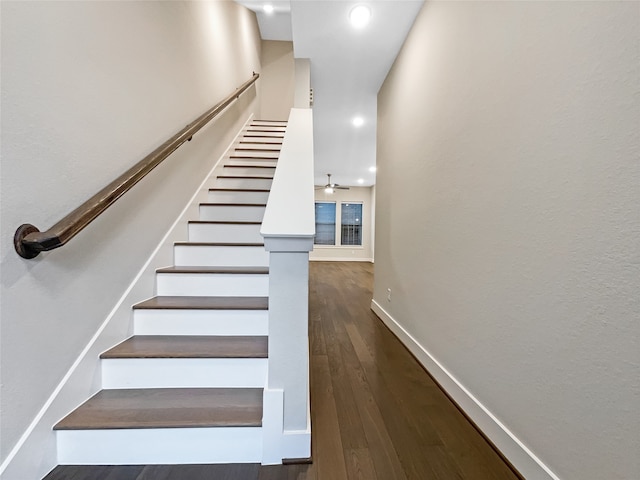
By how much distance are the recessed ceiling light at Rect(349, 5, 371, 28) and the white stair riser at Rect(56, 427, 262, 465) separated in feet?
9.17

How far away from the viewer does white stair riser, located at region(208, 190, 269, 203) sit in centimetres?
278

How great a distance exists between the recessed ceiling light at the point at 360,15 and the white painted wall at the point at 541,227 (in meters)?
0.55

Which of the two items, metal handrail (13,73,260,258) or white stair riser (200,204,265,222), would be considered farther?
white stair riser (200,204,265,222)

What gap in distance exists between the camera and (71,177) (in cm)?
123

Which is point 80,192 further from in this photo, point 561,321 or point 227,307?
point 561,321

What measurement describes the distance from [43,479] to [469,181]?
2.24 meters

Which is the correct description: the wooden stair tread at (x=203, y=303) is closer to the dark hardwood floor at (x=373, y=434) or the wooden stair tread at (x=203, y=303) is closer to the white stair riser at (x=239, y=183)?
the dark hardwood floor at (x=373, y=434)

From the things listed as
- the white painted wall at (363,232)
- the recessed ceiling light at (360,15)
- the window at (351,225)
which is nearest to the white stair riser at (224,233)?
the recessed ceiling light at (360,15)

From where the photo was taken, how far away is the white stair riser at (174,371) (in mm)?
1379

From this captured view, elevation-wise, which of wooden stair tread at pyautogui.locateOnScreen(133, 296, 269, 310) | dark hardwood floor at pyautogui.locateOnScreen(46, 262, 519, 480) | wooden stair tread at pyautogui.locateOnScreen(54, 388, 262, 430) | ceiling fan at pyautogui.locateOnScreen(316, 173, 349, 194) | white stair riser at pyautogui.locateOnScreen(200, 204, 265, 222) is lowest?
dark hardwood floor at pyautogui.locateOnScreen(46, 262, 519, 480)

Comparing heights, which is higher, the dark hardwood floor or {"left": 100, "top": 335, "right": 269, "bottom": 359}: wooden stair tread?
{"left": 100, "top": 335, "right": 269, "bottom": 359}: wooden stair tread

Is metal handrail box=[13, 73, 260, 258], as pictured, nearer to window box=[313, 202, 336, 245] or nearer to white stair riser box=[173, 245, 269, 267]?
white stair riser box=[173, 245, 269, 267]

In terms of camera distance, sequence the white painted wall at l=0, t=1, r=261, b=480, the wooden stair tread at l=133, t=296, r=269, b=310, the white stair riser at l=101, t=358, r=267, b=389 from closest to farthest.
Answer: the white painted wall at l=0, t=1, r=261, b=480 < the white stair riser at l=101, t=358, r=267, b=389 < the wooden stair tread at l=133, t=296, r=269, b=310

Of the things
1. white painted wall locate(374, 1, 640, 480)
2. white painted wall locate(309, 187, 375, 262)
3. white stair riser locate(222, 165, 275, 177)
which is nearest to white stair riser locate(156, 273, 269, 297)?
white painted wall locate(374, 1, 640, 480)
